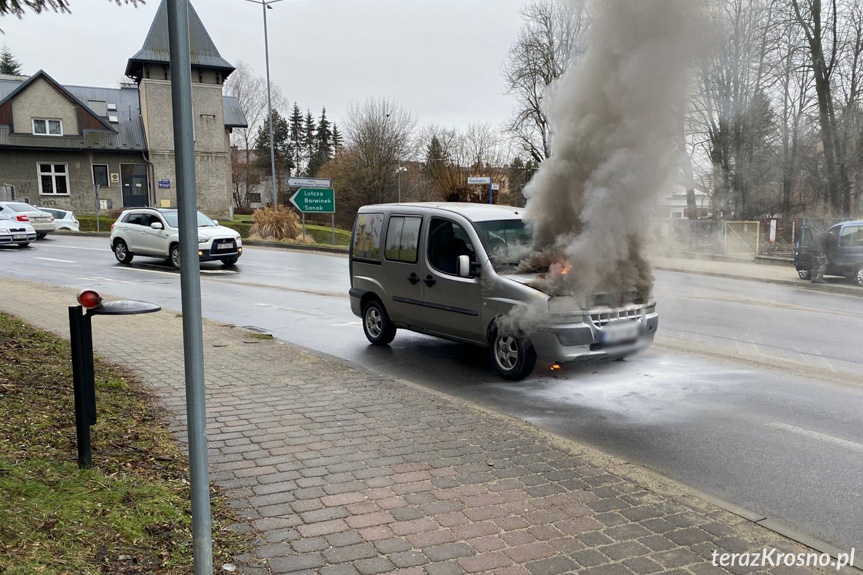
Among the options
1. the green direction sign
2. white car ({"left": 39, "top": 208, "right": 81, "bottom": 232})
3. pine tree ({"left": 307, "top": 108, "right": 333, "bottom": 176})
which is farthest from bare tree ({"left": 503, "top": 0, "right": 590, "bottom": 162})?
pine tree ({"left": 307, "top": 108, "right": 333, "bottom": 176})

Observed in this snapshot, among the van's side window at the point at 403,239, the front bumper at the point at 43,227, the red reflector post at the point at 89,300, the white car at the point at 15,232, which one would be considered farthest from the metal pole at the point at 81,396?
the front bumper at the point at 43,227

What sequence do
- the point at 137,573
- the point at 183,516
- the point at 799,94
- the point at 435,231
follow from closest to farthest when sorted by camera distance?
the point at 137,573
the point at 183,516
the point at 435,231
the point at 799,94

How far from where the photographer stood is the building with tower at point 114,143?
42.8 m

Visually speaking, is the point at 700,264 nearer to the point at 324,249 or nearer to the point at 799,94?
the point at 799,94

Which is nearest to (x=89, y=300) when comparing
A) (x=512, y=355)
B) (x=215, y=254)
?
(x=512, y=355)

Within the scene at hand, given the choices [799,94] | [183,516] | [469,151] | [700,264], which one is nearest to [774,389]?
[183,516]

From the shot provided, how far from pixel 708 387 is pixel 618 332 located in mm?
1115

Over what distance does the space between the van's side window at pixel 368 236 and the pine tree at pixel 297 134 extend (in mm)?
83370

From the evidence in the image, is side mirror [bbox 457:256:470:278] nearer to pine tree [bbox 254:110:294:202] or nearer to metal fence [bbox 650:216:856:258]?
metal fence [bbox 650:216:856:258]

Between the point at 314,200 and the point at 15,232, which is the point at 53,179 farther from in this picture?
the point at 314,200

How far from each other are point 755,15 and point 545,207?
3405 millimetres

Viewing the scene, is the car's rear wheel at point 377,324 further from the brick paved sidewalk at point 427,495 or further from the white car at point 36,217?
the white car at point 36,217

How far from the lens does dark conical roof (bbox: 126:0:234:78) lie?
138 feet

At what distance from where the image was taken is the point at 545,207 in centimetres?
774
